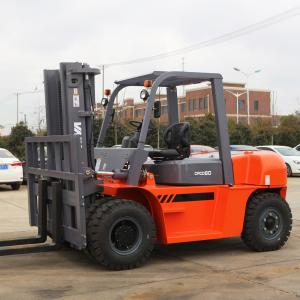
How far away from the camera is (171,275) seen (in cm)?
652

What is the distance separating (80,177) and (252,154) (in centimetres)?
271

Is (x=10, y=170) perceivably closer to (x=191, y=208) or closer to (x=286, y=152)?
(x=191, y=208)

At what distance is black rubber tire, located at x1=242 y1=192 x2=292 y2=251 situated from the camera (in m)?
7.72

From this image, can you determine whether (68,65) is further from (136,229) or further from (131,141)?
(136,229)

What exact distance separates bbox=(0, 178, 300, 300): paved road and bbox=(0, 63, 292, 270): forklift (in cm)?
28

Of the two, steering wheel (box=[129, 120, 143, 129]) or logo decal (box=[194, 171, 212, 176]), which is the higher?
steering wheel (box=[129, 120, 143, 129])

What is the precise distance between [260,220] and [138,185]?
203 cm

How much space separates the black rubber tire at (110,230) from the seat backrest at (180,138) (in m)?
1.08

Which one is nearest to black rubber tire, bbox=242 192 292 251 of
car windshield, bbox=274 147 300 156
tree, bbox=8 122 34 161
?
car windshield, bbox=274 147 300 156

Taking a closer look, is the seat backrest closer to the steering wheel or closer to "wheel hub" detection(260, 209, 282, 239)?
the steering wheel

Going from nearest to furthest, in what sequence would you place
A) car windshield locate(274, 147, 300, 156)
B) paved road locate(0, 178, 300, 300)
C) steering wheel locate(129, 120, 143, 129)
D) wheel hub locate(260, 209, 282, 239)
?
1. paved road locate(0, 178, 300, 300)
2. steering wheel locate(129, 120, 143, 129)
3. wheel hub locate(260, 209, 282, 239)
4. car windshield locate(274, 147, 300, 156)

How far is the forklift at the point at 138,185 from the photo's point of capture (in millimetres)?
6633

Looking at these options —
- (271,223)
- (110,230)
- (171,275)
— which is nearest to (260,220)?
(271,223)

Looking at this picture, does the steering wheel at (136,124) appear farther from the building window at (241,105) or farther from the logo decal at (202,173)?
the building window at (241,105)
